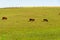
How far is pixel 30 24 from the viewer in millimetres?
1421

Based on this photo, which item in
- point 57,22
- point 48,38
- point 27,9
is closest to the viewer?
point 48,38

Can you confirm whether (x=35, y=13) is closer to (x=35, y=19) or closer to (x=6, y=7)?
(x=35, y=19)

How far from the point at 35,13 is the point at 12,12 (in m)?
0.20

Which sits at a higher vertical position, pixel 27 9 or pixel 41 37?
pixel 27 9

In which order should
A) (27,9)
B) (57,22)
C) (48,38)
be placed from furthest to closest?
(27,9) → (57,22) → (48,38)

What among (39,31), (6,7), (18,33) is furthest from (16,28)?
(6,7)

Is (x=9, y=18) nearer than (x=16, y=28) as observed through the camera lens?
No

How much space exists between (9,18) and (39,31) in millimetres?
287

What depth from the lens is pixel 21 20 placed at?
146 cm

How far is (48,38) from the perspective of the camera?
128 centimetres

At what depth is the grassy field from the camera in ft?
4.25

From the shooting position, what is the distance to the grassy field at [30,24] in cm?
129

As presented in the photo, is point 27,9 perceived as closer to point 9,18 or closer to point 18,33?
point 9,18

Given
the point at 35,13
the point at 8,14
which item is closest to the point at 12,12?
the point at 8,14
